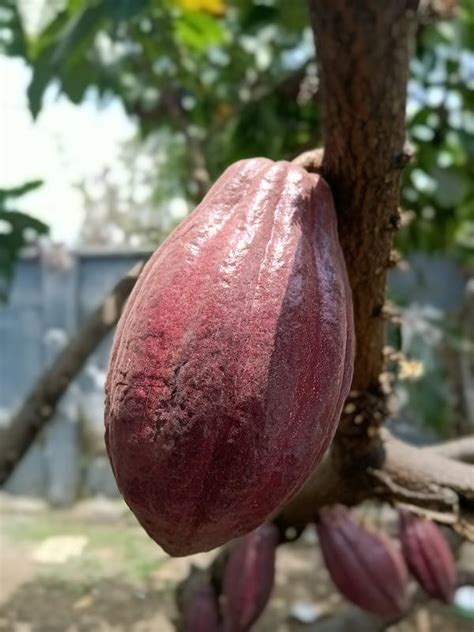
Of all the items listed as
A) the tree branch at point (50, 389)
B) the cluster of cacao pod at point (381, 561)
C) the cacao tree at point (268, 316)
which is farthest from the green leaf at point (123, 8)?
the cluster of cacao pod at point (381, 561)

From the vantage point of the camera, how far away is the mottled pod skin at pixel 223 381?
1.65 ft

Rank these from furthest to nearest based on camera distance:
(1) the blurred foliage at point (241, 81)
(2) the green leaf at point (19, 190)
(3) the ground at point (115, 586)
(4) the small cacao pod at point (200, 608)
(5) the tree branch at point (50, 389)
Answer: (3) the ground at point (115, 586) < (1) the blurred foliage at point (241, 81) < (2) the green leaf at point (19, 190) < (5) the tree branch at point (50, 389) < (4) the small cacao pod at point (200, 608)

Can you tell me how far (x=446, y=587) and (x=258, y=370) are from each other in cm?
85

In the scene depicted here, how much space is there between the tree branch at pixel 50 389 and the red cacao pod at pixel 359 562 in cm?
55

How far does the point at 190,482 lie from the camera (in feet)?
1.66

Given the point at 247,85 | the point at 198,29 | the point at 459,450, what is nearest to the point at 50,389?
the point at 459,450

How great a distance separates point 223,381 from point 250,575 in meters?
0.74

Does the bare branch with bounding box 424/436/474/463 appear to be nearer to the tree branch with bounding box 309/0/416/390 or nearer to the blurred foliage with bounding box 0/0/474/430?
the tree branch with bounding box 309/0/416/390

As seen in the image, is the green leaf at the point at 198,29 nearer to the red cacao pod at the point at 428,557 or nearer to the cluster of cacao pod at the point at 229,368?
the red cacao pod at the point at 428,557

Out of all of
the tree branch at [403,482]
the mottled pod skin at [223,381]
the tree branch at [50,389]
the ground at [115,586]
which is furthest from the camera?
the ground at [115,586]

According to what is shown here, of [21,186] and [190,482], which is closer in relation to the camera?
[190,482]

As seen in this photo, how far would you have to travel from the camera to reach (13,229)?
1.68 metres

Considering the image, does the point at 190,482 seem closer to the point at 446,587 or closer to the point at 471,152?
the point at 446,587

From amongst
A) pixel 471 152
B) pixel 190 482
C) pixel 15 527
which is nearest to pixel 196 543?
pixel 190 482
